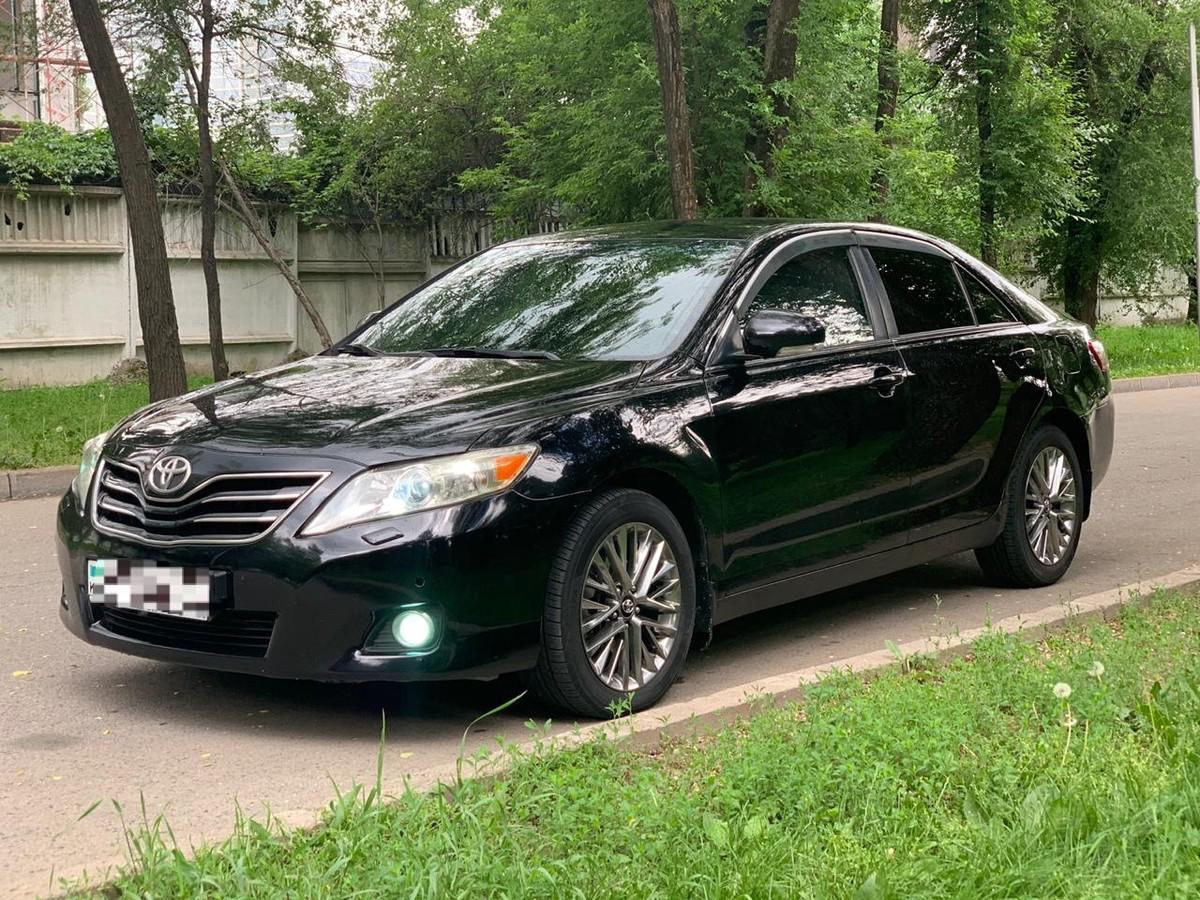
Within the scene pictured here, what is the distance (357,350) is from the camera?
20.1ft

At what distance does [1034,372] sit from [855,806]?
3716 mm

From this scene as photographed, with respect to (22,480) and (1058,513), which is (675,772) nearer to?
(1058,513)

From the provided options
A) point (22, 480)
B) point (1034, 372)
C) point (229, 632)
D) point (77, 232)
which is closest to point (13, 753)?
point (229, 632)

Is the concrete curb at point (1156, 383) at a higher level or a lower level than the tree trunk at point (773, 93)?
lower

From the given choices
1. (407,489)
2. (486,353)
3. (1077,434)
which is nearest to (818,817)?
(407,489)

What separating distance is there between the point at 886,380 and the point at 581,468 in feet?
5.96

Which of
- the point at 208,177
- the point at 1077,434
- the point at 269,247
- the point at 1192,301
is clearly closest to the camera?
the point at 1077,434

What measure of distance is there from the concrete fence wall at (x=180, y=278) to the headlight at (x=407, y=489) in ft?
53.9

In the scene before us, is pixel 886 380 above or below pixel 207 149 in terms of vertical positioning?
below

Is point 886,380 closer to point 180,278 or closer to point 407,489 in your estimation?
point 407,489

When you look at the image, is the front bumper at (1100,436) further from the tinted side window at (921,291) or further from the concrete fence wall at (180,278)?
the concrete fence wall at (180,278)

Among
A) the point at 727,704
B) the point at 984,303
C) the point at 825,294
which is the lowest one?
the point at 727,704

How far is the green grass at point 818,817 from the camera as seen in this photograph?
325cm

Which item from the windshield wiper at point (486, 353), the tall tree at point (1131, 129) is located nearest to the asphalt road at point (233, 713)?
the windshield wiper at point (486, 353)
